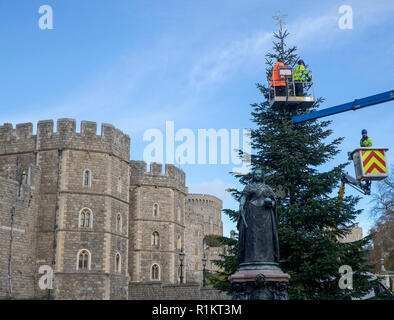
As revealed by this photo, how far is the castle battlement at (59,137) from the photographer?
2986 centimetres

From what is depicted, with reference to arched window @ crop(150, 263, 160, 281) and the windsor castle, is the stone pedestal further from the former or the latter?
arched window @ crop(150, 263, 160, 281)

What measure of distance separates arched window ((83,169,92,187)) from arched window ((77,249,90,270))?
390 cm

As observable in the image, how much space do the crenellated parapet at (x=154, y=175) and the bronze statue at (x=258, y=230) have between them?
26.0m

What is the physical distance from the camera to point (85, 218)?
29250mm

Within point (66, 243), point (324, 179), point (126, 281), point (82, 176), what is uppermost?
point (82, 176)

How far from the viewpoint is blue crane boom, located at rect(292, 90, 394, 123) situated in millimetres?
16316

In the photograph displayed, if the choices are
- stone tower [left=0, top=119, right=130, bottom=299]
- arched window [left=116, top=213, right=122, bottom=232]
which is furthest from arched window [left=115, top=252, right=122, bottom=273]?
arched window [left=116, top=213, right=122, bottom=232]

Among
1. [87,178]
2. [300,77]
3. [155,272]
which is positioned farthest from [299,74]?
[155,272]

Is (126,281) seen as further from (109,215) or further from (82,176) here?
(82,176)

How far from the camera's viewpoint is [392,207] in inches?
1257

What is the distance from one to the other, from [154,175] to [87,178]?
7081 millimetres

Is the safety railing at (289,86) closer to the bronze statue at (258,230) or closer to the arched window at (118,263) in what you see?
the bronze statue at (258,230)
